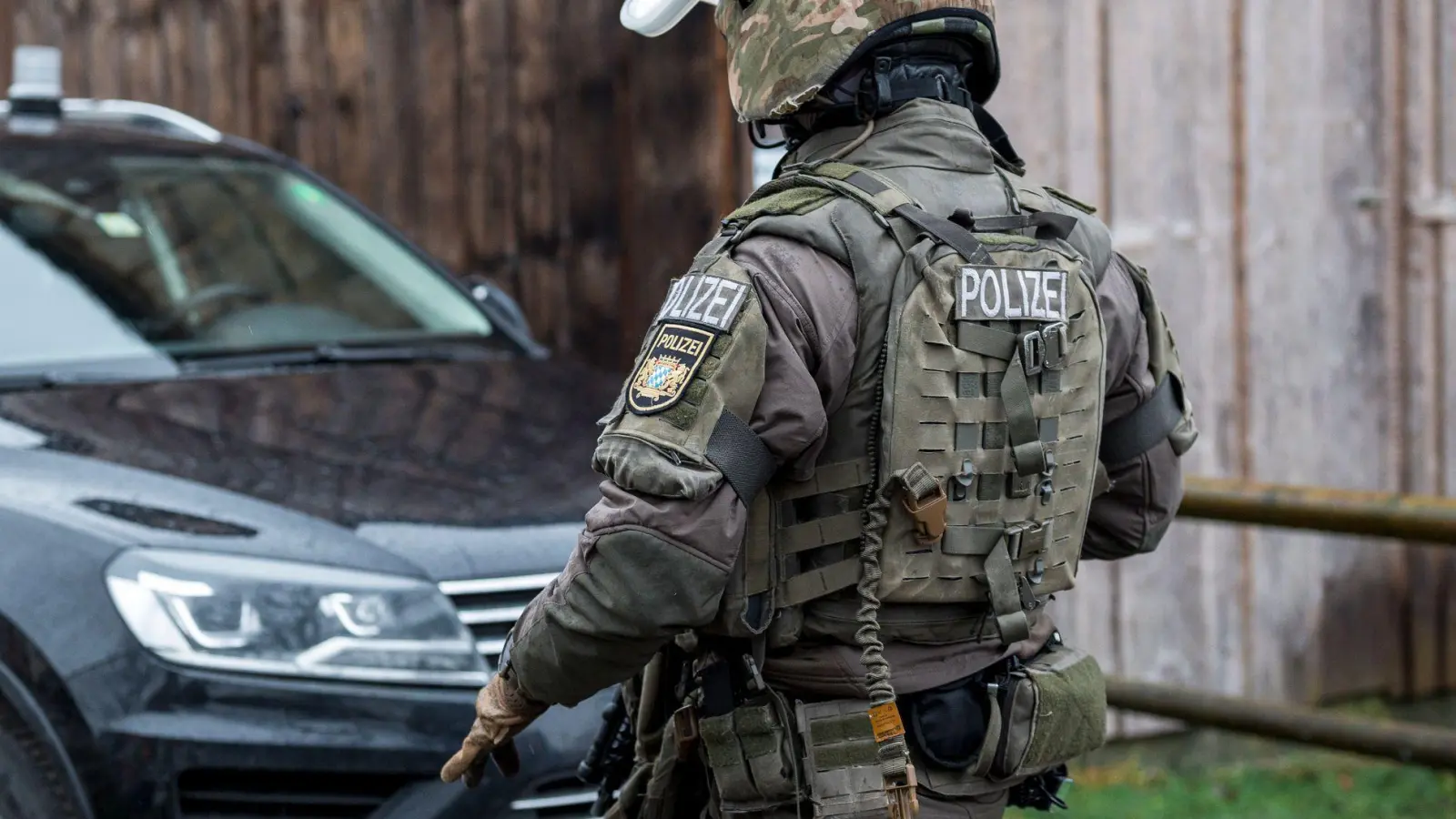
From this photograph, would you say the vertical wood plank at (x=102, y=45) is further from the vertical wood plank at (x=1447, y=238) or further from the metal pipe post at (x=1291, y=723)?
the vertical wood plank at (x=1447, y=238)

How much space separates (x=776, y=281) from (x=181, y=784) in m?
1.41

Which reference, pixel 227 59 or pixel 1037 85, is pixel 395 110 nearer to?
pixel 227 59

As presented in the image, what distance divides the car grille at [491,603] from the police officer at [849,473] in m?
0.67

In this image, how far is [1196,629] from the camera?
16.7 feet

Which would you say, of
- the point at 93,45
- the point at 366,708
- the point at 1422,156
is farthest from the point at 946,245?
the point at 93,45

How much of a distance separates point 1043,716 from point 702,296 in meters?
0.75

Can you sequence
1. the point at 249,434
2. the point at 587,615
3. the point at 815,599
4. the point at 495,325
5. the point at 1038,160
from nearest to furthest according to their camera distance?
the point at 587,615 → the point at 815,599 → the point at 249,434 → the point at 495,325 → the point at 1038,160

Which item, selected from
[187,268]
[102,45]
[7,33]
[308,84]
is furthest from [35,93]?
[7,33]

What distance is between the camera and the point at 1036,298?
2213 mm

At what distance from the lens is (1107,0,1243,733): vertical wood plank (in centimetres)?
491

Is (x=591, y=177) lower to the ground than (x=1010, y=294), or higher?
higher

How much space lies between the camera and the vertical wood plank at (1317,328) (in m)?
5.16

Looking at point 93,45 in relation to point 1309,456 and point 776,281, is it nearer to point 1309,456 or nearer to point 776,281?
point 1309,456

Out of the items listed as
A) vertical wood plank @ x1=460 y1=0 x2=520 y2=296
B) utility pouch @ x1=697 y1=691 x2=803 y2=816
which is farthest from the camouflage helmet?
vertical wood plank @ x1=460 y1=0 x2=520 y2=296
